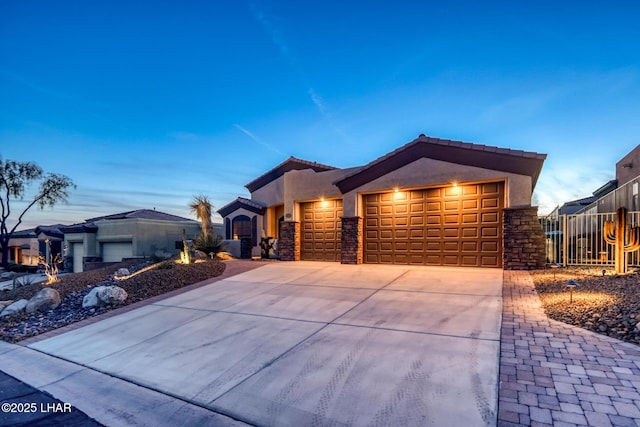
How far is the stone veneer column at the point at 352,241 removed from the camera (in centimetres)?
A: 1297

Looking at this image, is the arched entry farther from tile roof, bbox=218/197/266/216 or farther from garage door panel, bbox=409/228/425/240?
garage door panel, bbox=409/228/425/240

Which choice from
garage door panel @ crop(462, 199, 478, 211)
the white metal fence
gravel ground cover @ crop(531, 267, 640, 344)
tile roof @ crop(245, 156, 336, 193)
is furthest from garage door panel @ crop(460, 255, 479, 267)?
tile roof @ crop(245, 156, 336, 193)

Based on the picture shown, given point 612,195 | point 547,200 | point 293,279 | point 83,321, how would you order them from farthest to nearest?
point 547,200 < point 612,195 < point 293,279 < point 83,321

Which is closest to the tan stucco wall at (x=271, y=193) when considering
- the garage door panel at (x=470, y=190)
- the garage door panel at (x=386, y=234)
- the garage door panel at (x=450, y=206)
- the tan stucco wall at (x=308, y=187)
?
the tan stucco wall at (x=308, y=187)

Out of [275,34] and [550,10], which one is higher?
[275,34]

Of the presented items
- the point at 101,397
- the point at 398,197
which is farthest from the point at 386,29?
the point at 101,397

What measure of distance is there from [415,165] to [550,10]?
5.65m

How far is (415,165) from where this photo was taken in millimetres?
12008

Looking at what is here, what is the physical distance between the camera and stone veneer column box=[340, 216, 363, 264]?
13.0 metres

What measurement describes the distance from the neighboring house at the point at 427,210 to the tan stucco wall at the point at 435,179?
0.03 metres

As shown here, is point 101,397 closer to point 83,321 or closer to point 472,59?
point 83,321

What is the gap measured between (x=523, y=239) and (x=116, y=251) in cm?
2592

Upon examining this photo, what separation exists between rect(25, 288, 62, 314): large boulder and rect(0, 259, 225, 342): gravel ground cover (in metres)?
0.17

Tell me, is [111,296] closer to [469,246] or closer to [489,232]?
[469,246]
